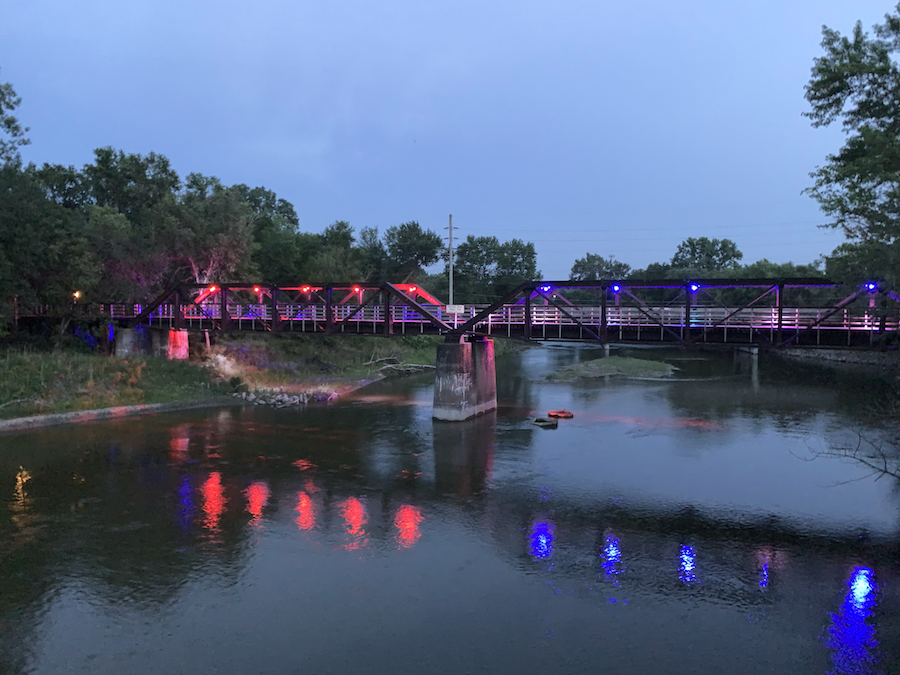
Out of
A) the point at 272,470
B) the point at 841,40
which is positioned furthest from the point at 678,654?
the point at 841,40

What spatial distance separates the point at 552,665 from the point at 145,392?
4326 cm

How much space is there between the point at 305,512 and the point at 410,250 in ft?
320

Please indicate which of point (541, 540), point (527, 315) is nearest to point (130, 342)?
point (527, 315)

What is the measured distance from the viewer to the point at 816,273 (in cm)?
10600

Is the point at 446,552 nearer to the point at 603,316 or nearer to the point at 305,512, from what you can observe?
the point at 305,512

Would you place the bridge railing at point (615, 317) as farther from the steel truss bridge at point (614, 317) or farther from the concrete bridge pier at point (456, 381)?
the concrete bridge pier at point (456, 381)

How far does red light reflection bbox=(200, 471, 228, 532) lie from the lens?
2455 centimetres

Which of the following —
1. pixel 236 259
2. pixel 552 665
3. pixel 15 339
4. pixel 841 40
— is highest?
pixel 841 40

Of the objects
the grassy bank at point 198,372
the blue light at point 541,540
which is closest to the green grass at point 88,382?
the grassy bank at point 198,372

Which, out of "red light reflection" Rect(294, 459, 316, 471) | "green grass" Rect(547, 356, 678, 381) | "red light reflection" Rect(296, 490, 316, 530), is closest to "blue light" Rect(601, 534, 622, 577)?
→ "red light reflection" Rect(296, 490, 316, 530)

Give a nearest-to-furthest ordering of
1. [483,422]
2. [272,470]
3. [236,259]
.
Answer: [272,470], [483,422], [236,259]

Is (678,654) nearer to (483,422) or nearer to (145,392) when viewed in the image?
(483,422)

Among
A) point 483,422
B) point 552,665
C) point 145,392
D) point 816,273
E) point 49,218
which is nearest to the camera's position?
point 552,665

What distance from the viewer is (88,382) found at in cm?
4803
